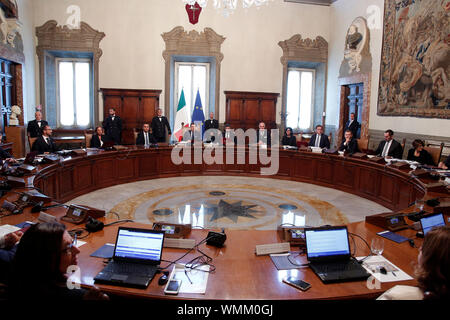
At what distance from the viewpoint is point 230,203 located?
616cm

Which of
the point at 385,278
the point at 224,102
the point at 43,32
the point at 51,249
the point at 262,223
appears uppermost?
the point at 43,32

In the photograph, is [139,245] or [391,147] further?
[391,147]

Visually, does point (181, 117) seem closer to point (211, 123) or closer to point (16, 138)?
point (211, 123)

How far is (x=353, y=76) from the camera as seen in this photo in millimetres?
10336

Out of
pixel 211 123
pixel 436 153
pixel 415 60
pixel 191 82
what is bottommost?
pixel 436 153

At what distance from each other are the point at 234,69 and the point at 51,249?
1058cm

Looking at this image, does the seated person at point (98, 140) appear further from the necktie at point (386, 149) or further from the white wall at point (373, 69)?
the white wall at point (373, 69)

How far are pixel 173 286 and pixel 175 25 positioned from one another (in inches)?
410

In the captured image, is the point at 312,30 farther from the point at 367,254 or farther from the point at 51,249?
the point at 51,249

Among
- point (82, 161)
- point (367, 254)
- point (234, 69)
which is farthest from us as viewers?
point (234, 69)

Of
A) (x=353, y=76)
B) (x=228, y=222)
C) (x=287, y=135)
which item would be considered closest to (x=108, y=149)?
(x=228, y=222)

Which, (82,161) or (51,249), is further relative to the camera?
→ (82,161)

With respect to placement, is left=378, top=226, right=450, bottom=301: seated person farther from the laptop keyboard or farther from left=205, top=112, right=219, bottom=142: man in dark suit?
left=205, top=112, right=219, bottom=142: man in dark suit

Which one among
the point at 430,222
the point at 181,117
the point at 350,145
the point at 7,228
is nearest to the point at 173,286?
the point at 7,228
